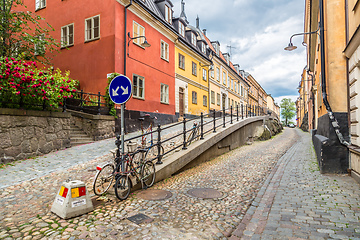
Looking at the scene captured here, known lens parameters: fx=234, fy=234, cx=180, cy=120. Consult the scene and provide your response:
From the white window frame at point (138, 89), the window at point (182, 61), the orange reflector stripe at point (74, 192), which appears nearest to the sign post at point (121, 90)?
the orange reflector stripe at point (74, 192)

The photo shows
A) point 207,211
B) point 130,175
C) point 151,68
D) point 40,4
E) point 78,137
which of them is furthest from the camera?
point 40,4

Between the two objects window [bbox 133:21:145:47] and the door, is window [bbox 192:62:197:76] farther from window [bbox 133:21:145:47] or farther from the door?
window [bbox 133:21:145:47]

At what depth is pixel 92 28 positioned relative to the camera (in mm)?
14492

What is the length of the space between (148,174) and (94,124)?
277 inches

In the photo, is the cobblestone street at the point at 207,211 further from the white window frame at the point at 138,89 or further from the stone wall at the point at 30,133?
the white window frame at the point at 138,89

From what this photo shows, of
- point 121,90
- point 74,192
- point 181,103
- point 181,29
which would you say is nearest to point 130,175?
point 74,192

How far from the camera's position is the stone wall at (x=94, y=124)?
38.7 feet

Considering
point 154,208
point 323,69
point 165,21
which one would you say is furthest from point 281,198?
point 165,21

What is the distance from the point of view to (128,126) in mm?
13742

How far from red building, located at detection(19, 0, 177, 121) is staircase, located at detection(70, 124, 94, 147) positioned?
2.86 m

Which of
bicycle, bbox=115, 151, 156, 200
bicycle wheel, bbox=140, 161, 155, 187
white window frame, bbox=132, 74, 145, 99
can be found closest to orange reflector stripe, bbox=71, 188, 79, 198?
bicycle, bbox=115, 151, 156, 200

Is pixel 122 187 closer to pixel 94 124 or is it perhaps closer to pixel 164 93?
pixel 94 124

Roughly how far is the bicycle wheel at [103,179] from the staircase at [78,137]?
6193mm

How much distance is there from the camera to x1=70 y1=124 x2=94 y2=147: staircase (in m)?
10.7
